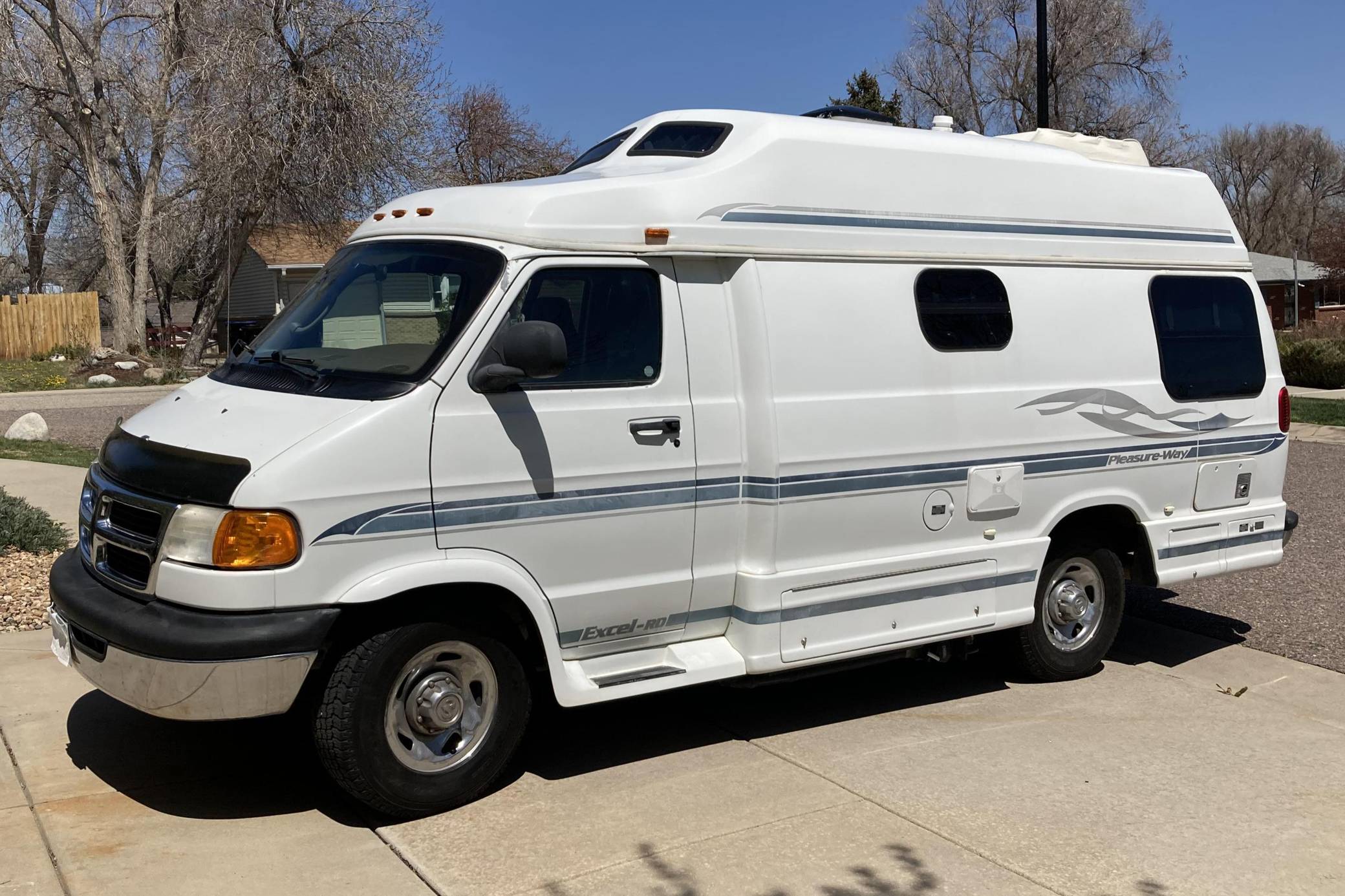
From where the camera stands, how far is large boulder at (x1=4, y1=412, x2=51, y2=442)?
1565 cm

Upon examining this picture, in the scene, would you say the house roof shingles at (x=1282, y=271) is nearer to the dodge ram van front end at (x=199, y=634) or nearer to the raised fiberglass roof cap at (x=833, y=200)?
the raised fiberglass roof cap at (x=833, y=200)

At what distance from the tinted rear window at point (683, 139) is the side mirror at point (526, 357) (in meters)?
1.43

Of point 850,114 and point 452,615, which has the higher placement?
point 850,114

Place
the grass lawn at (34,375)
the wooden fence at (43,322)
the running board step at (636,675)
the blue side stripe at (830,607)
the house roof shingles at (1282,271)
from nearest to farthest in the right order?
the running board step at (636,675) → the blue side stripe at (830,607) → the grass lawn at (34,375) → the wooden fence at (43,322) → the house roof shingles at (1282,271)

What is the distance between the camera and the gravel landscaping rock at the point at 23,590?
736 cm

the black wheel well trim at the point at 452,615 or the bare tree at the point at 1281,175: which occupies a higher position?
the bare tree at the point at 1281,175

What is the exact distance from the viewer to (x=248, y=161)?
26391mm

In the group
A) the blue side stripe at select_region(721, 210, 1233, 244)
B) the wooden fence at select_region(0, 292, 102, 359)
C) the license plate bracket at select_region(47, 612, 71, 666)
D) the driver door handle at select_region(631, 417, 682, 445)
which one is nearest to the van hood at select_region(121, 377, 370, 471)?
the license plate bracket at select_region(47, 612, 71, 666)

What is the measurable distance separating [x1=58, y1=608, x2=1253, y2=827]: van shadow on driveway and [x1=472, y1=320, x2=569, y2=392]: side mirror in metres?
1.76

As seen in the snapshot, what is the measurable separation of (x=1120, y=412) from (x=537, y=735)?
354cm

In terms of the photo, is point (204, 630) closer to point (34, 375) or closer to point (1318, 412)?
point (1318, 412)

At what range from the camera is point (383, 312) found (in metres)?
5.34

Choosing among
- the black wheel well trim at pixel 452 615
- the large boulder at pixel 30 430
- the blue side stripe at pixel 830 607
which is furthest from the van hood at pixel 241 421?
the large boulder at pixel 30 430

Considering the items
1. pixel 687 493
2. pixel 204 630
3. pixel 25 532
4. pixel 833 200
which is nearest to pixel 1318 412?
pixel 833 200
